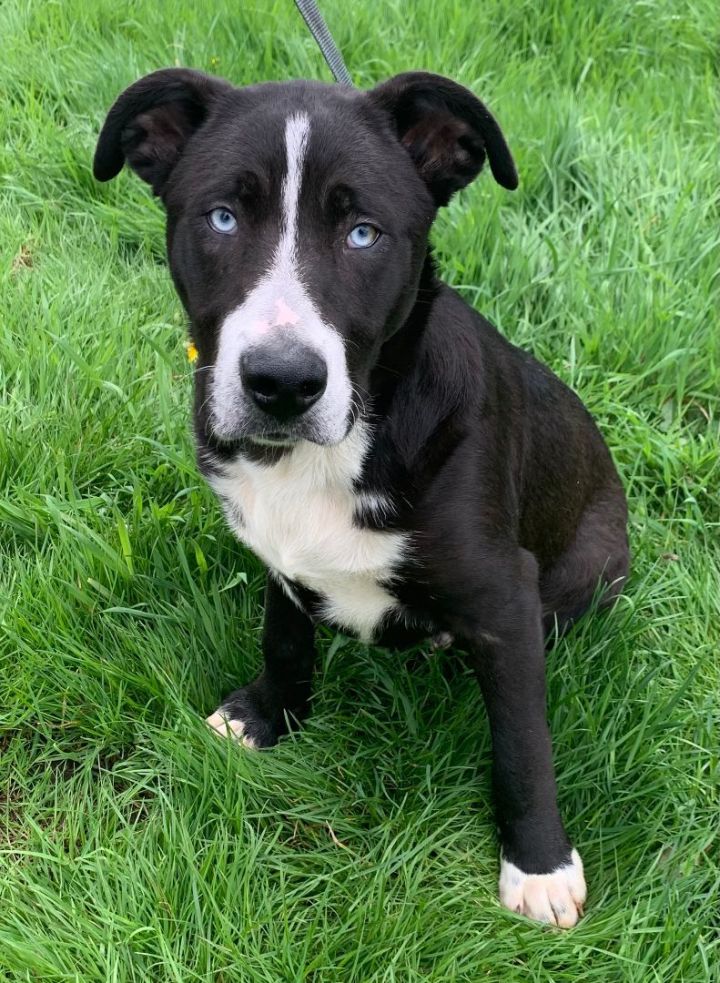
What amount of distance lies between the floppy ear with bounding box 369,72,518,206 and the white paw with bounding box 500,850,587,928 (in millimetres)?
1525

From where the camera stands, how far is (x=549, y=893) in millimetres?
2371

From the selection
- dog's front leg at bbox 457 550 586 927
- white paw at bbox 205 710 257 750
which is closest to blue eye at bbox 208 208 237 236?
dog's front leg at bbox 457 550 586 927

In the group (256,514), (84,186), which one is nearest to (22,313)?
(84,186)

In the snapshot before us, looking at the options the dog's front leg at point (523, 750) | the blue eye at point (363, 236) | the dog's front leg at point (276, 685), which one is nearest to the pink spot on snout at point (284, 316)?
the blue eye at point (363, 236)

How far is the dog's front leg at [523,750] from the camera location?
91.0 inches

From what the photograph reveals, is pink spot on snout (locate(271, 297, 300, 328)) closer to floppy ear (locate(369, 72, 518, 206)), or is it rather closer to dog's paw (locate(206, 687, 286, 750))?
floppy ear (locate(369, 72, 518, 206))

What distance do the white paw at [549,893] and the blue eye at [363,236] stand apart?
1437mm

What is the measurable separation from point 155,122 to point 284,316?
739 millimetres

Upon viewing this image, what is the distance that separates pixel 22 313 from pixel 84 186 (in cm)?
79

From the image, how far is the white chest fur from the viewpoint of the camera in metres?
2.31

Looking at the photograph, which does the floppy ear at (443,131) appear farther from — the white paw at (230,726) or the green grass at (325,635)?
the white paw at (230,726)

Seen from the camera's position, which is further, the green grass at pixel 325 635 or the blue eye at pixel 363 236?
the green grass at pixel 325 635

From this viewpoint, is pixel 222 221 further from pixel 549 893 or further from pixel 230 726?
pixel 549 893

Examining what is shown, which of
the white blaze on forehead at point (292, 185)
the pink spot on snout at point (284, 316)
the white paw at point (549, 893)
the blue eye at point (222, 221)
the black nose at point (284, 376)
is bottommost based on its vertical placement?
the white paw at point (549, 893)
